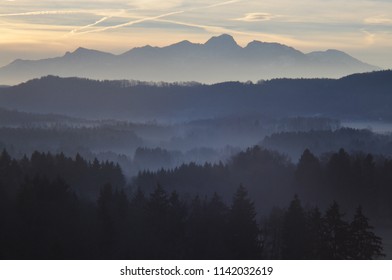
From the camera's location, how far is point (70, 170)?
89.1 meters

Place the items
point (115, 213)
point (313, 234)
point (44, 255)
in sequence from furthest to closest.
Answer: point (115, 213), point (313, 234), point (44, 255)

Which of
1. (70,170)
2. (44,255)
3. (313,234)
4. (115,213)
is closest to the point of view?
(44,255)

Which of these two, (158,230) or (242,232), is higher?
(242,232)

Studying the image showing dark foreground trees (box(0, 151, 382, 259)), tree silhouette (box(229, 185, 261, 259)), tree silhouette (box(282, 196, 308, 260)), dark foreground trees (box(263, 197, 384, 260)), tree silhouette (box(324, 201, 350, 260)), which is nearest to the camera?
tree silhouette (box(324, 201, 350, 260))

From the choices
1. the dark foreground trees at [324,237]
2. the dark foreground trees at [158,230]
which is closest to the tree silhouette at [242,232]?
the dark foreground trees at [158,230]

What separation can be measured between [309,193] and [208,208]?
2783 cm

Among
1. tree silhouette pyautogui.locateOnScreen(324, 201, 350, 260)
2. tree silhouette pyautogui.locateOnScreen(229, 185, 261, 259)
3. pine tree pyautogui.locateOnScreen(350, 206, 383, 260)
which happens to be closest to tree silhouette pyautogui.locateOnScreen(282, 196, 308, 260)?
tree silhouette pyautogui.locateOnScreen(229, 185, 261, 259)

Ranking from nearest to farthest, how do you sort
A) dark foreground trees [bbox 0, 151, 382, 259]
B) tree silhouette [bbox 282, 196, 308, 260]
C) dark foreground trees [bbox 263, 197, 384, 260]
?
dark foreground trees [bbox 263, 197, 384, 260] < dark foreground trees [bbox 0, 151, 382, 259] < tree silhouette [bbox 282, 196, 308, 260]

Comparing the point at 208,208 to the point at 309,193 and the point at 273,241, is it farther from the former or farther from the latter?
the point at 309,193

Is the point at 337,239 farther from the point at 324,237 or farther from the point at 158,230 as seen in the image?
the point at 158,230

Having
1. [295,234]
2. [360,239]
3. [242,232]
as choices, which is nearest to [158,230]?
[242,232]

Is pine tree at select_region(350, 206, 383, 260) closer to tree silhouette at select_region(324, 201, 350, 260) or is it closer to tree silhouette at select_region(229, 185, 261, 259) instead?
tree silhouette at select_region(324, 201, 350, 260)

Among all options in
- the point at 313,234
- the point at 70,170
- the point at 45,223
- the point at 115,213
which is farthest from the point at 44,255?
the point at 70,170

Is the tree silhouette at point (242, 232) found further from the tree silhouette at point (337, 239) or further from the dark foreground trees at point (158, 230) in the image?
the tree silhouette at point (337, 239)
